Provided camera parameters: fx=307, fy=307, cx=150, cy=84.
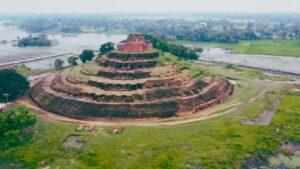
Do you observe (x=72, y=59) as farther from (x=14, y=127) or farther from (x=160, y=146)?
(x=160, y=146)

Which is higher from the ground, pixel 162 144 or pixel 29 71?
pixel 29 71

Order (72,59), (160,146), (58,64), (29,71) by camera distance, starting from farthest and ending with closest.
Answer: (72,59), (58,64), (29,71), (160,146)

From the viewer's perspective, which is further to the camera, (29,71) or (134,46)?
(29,71)

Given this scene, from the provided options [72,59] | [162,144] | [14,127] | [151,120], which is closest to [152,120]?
[151,120]

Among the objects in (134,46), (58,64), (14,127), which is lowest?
(14,127)

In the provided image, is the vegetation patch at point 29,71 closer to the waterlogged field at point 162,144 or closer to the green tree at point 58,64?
the green tree at point 58,64

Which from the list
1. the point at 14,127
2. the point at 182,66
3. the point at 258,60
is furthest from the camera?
the point at 258,60

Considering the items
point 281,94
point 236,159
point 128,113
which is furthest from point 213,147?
point 281,94
